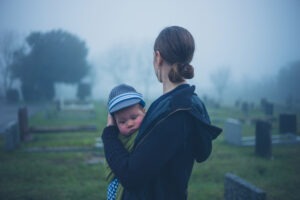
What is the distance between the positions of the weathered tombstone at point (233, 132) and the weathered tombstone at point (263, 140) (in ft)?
4.76

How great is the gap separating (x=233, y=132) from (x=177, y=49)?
33.0ft

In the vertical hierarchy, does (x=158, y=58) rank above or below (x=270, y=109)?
above

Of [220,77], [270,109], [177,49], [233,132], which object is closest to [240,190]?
[177,49]

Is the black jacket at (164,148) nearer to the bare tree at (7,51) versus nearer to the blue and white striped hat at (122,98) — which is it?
the blue and white striped hat at (122,98)

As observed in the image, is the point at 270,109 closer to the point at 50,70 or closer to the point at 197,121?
the point at 197,121

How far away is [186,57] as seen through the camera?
5.67 feet

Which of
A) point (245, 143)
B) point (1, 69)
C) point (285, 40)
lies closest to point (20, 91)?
point (1, 69)

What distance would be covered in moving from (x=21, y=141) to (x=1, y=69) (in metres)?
27.9

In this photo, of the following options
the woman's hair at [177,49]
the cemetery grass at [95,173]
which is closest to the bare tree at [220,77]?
the cemetery grass at [95,173]

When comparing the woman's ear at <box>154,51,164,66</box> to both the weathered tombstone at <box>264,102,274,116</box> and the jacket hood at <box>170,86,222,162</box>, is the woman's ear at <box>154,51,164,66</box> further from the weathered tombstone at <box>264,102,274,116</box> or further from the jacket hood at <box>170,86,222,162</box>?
the weathered tombstone at <box>264,102,274,116</box>

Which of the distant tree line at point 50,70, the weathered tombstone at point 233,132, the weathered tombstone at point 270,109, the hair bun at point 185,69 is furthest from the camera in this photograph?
the distant tree line at point 50,70

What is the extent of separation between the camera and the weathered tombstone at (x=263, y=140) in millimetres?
8922

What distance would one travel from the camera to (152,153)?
1.51 m

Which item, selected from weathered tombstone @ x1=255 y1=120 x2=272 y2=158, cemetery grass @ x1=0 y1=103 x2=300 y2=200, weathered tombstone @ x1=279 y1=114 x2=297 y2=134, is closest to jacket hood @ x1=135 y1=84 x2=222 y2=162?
cemetery grass @ x1=0 y1=103 x2=300 y2=200
